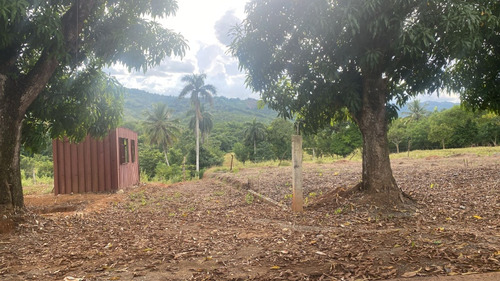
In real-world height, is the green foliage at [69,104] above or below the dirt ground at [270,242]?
above

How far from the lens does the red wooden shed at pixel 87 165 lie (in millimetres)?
14648

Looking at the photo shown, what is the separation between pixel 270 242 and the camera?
5.42 metres

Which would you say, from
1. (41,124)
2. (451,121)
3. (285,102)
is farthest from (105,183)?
(451,121)

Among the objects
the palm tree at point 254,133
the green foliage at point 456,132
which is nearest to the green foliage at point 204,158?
the palm tree at point 254,133

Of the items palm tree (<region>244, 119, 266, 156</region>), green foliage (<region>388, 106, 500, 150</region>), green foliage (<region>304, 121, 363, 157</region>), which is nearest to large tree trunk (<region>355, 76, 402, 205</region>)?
green foliage (<region>304, 121, 363, 157</region>)

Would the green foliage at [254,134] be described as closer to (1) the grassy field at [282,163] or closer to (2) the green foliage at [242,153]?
(2) the green foliage at [242,153]

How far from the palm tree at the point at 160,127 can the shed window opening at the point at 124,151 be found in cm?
3164

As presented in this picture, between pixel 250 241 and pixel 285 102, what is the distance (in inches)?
167

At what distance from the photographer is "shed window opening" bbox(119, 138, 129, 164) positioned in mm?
16422

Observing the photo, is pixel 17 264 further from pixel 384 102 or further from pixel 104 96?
pixel 384 102

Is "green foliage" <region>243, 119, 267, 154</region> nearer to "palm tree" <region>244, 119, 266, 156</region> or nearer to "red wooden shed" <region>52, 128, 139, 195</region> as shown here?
"palm tree" <region>244, 119, 266, 156</region>

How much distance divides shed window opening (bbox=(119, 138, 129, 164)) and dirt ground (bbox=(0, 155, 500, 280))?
675 cm

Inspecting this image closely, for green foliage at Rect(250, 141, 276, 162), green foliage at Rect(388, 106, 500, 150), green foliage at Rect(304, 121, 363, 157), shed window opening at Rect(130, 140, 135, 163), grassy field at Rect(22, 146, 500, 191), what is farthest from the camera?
green foliage at Rect(250, 141, 276, 162)

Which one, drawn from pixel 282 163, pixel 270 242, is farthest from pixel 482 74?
pixel 282 163
